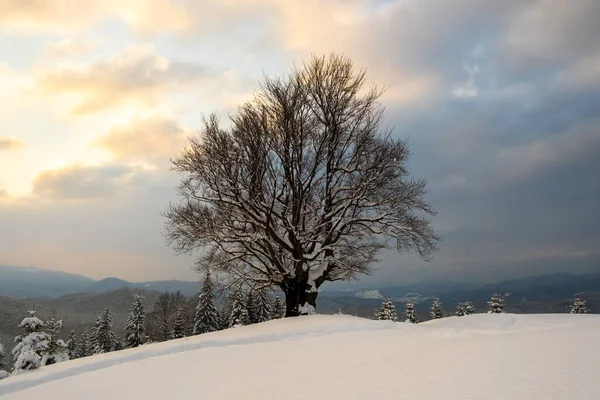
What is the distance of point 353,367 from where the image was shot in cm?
620

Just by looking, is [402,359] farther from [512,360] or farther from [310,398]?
[310,398]

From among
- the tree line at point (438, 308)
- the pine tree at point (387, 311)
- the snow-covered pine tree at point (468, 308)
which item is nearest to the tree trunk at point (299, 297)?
the tree line at point (438, 308)

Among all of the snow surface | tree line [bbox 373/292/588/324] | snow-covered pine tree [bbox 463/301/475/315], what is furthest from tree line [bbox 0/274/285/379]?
snow-covered pine tree [bbox 463/301/475/315]

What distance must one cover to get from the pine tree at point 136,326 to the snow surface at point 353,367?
135 feet

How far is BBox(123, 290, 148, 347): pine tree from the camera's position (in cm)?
4666

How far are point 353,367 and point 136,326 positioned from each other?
48331 mm

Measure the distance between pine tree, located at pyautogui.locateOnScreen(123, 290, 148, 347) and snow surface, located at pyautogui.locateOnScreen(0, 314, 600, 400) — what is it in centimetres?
4120

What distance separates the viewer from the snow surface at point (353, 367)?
4598 millimetres

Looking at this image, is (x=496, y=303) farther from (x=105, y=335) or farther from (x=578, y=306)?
(x=105, y=335)

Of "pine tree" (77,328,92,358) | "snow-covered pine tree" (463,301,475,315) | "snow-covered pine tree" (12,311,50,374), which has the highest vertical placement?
"snow-covered pine tree" (12,311,50,374)

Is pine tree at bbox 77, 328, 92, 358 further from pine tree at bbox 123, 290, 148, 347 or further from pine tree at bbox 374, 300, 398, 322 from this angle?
pine tree at bbox 374, 300, 398, 322

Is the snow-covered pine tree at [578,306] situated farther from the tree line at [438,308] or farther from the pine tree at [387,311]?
the pine tree at [387,311]

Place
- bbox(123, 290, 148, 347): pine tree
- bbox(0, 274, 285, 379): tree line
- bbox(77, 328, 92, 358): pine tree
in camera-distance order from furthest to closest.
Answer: bbox(77, 328, 92, 358): pine tree < bbox(123, 290, 148, 347): pine tree < bbox(0, 274, 285, 379): tree line

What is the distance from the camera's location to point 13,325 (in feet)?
425
